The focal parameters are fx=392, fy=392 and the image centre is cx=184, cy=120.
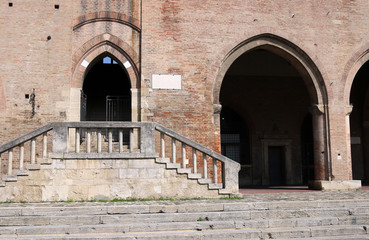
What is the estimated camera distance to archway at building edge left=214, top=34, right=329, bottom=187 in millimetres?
16438

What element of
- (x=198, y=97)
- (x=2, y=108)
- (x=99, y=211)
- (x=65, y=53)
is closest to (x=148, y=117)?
(x=198, y=97)

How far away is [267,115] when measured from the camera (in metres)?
16.7

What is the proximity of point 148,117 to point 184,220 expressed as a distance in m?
5.17

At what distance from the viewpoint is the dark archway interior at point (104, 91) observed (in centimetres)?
1414

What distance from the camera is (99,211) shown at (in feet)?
22.6

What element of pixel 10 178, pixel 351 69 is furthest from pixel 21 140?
pixel 351 69

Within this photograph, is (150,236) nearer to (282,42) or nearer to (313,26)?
(282,42)

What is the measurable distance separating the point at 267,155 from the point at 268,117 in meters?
1.62

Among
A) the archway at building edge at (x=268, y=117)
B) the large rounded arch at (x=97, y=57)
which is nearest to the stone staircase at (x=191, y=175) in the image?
the large rounded arch at (x=97, y=57)

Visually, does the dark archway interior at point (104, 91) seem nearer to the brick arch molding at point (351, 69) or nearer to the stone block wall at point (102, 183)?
the stone block wall at point (102, 183)

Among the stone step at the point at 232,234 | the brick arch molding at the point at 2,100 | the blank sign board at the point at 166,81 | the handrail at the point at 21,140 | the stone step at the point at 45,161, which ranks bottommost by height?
the stone step at the point at 232,234

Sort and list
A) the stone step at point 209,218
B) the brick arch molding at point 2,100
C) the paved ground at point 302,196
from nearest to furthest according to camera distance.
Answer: the stone step at point 209,218 < the paved ground at point 302,196 < the brick arch molding at point 2,100

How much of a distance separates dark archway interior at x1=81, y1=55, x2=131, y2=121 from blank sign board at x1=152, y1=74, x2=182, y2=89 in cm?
261

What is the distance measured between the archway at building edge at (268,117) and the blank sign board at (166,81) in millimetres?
5178
